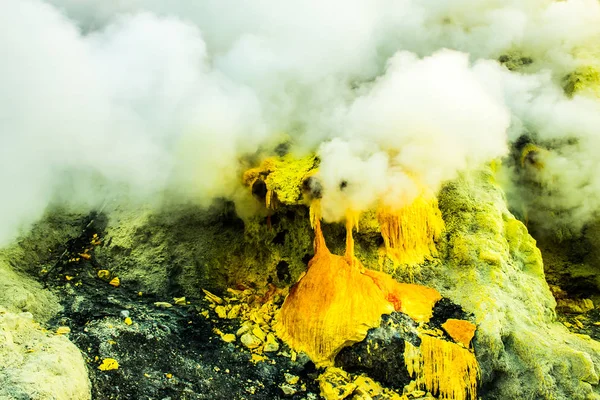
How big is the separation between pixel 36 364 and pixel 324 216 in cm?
305

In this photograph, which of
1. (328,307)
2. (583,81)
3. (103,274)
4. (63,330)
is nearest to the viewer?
(63,330)

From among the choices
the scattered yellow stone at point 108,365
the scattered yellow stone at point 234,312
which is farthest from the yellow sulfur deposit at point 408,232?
the scattered yellow stone at point 108,365

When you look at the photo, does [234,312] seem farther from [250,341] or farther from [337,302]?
[337,302]

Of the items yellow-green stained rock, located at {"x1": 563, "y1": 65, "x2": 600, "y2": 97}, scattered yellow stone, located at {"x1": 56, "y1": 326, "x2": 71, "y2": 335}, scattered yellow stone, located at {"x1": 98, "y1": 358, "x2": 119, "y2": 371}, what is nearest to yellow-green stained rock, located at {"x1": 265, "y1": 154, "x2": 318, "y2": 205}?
scattered yellow stone, located at {"x1": 98, "y1": 358, "x2": 119, "y2": 371}

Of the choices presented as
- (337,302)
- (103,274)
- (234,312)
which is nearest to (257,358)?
(234,312)

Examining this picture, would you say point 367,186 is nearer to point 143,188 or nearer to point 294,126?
point 294,126

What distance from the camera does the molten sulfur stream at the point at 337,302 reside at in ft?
16.0

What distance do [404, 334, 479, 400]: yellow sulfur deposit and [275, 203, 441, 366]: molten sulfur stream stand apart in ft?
1.22

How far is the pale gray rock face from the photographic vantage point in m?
3.29

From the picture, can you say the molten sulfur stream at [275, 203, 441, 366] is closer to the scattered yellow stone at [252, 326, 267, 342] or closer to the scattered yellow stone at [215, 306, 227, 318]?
the scattered yellow stone at [252, 326, 267, 342]

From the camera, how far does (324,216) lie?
17.4ft

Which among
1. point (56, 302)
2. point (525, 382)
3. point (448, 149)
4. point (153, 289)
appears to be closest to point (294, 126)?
point (448, 149)

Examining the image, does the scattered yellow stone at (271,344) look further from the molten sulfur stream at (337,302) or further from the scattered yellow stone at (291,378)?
the scattered yellow stone at (291,378)

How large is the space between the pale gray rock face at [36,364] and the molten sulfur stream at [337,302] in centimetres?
216
